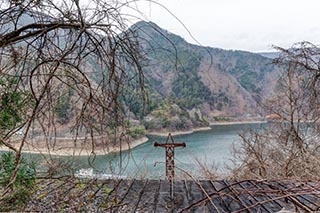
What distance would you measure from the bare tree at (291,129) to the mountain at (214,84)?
49 cm

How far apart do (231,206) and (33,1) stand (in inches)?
73.1

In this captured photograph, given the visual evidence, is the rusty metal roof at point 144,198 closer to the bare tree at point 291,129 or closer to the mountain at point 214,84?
the mountain at point 214,84

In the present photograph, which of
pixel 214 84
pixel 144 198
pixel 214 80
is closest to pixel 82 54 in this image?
pixel 144 198

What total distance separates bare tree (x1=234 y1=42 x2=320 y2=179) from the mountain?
49 centimetres

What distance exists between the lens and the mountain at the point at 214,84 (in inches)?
61.4

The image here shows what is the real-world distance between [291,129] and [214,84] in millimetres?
1885

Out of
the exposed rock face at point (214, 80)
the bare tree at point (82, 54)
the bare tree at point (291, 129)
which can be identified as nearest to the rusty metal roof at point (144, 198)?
the bare tree at point (82, 54)

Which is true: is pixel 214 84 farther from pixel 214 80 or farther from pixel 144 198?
pixel 144 198

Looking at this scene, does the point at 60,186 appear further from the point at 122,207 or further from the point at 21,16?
the point at 21,16

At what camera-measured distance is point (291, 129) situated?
5660 mm

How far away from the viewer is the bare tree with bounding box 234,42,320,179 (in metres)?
4.45

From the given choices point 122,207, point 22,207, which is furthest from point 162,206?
point 22,207

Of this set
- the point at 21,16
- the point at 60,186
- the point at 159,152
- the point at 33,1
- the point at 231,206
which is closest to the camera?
the point at 33,1

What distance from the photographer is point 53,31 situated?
60.3 inches
